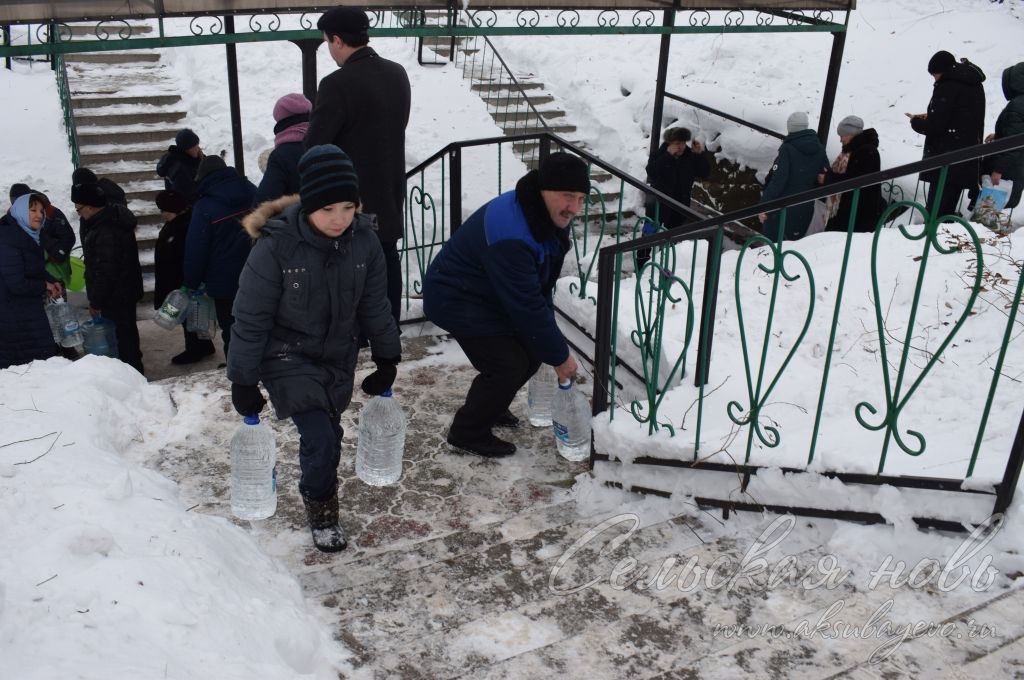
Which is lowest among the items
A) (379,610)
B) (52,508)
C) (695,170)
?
(379,610)

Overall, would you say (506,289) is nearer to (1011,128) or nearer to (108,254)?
(108,254)

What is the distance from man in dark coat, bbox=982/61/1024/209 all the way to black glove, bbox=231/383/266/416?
5963mm

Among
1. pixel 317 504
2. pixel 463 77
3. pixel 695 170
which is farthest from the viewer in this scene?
pixel 463 77

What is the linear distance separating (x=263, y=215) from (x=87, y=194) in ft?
9.19

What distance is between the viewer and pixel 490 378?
13.2 ft

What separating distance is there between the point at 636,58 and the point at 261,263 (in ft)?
36.1

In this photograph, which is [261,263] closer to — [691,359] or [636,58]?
[691,359]

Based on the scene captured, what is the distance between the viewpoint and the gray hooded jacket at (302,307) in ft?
10.3

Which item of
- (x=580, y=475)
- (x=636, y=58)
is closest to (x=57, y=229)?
(x=580, y=475)

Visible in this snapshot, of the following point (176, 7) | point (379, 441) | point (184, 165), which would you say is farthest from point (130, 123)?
point (379, 441)

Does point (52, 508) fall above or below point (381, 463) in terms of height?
above

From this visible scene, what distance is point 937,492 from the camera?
3129mm

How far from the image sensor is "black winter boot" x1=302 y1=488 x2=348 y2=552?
3424mm

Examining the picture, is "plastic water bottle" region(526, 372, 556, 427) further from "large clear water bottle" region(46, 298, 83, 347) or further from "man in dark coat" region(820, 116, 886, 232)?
"man in dark coat" region(820, 116, 886, 232)
